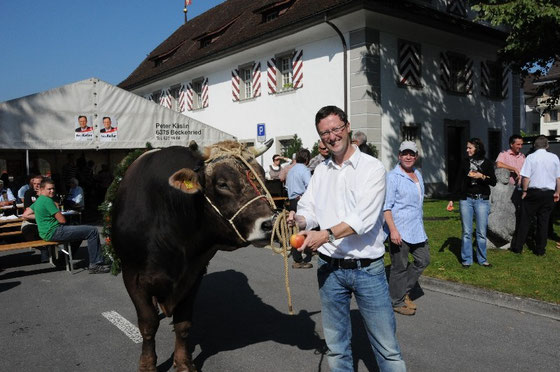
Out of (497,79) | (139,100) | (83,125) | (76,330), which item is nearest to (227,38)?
(139,100)

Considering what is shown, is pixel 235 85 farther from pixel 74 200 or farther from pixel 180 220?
pixel 180 220

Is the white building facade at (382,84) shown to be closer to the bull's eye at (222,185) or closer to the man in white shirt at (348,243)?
the bull's eye at (222,185)

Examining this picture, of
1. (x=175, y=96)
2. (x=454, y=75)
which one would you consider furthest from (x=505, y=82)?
(x=175, y=96)

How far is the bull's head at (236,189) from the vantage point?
2.96 meters

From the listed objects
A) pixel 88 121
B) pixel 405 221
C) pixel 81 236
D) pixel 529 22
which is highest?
pixel 529 22

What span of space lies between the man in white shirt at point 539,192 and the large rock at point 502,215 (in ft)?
0.74

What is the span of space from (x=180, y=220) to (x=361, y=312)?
1465 millimetres

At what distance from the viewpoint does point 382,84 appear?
16.5 m

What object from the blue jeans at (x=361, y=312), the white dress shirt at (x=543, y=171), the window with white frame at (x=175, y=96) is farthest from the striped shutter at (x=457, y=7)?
the blue jeans at (x=361, y=312)

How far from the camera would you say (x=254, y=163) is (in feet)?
10.8

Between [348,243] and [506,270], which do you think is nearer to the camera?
[348,243]

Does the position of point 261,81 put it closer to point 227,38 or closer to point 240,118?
point 240,118

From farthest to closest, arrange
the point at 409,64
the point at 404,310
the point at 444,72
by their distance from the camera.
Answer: the point at 444,72
the point at 409,64
the point at 404,310

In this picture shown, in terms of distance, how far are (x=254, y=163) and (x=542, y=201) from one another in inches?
256
